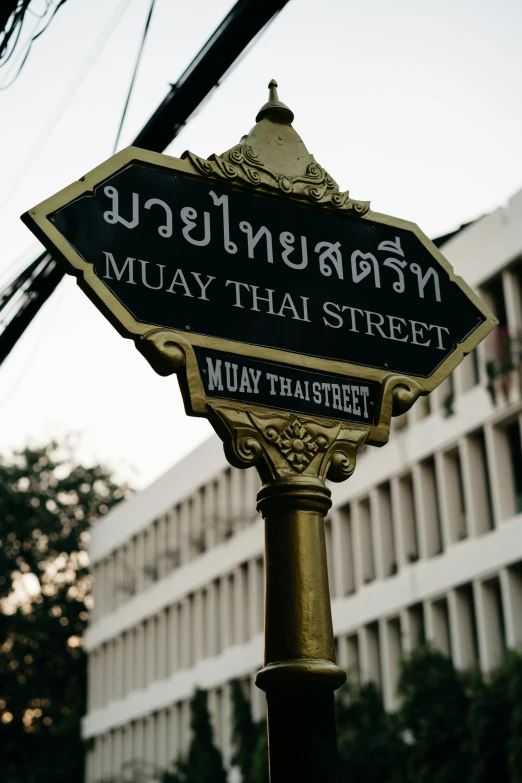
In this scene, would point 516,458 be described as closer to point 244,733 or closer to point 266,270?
point 244,733

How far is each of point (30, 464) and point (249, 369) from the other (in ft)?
146

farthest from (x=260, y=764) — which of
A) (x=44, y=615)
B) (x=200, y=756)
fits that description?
(x=44, y=615)

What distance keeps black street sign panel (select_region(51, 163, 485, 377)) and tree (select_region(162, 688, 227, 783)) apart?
1152 inches

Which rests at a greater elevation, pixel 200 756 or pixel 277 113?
pixel 200 756

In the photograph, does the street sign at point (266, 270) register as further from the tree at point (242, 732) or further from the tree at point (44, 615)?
the tree at point (44, 615)

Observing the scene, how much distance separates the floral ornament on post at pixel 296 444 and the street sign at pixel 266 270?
0.08 m

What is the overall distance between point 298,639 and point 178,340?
81 centimetres

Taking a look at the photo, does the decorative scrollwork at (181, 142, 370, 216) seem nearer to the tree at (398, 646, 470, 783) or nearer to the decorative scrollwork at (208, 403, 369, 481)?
the decorative scrollwork at (208, 403, 369, 481)

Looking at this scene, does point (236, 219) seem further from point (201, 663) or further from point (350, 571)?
point (201, 663)

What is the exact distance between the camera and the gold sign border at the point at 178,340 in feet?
10.6

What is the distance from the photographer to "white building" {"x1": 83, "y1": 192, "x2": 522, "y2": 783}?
2447 cm

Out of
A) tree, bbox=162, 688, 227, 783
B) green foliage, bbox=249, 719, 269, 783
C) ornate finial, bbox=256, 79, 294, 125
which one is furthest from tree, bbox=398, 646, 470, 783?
ornate finial, bbox=256, 79, 294, 125

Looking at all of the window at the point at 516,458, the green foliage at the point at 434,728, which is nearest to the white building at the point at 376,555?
the window at the point at 516,458

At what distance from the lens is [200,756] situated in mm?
32188
